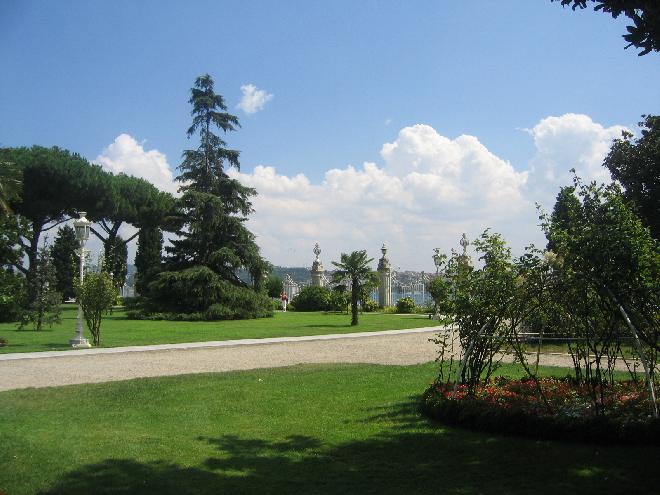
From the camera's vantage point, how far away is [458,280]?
29.6ft

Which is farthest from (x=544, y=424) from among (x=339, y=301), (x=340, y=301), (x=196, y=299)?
(x=339, y=301)

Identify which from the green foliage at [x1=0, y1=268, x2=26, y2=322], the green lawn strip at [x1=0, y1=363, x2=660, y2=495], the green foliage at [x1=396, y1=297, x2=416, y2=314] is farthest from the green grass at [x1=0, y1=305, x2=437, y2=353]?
the green lawn strip at [x1=0, y1=363, x2=660, y2=495]

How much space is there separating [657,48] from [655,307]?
3488 mm

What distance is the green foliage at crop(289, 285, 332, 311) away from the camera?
3994 cm

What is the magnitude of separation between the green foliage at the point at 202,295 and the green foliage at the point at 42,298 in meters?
8.18

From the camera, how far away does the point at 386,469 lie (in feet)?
19.6

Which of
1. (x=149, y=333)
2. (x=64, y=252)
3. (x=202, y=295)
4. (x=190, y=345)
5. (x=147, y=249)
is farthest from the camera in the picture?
(x=64, y=252)

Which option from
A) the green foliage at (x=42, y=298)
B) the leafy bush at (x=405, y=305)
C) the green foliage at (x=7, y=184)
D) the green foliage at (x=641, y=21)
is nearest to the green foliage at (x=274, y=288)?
the leafy bush at (x=405, y=305)

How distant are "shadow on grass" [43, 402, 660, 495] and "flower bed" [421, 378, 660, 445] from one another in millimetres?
197

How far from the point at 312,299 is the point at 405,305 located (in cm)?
617

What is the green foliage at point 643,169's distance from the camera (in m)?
19.3

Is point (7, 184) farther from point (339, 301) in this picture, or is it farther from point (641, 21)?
point (339, 301)

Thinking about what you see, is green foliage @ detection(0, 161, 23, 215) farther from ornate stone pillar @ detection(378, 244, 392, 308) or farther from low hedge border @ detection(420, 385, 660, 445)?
ornate stone pillar @ detection(378, 244, 392, 308)

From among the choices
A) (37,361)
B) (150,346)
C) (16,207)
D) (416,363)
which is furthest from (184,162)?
(416,363)
